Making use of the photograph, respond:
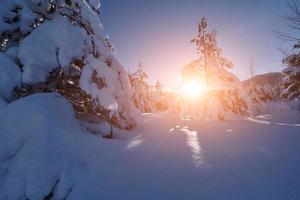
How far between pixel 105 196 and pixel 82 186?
0.46 meters

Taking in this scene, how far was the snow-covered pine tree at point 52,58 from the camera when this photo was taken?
5.13 meters

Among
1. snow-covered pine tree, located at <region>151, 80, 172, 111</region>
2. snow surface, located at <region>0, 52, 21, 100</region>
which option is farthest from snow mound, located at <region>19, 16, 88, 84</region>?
snow-covered pine tree, located at <region>151, 80, 172, 111</region>

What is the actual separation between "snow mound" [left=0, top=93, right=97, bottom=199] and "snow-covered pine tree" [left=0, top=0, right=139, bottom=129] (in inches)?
34.9

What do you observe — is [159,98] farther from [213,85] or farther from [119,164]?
[119,164]

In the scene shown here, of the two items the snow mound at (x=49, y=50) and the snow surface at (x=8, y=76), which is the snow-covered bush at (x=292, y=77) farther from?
the snow surface at (x=8, y=76)

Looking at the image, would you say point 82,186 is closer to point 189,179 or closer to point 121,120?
point 189,179

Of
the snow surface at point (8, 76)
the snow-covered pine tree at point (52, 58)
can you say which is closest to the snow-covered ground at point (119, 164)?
the snow-covered pine tree at point (52, 58)

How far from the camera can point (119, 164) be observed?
13.7 ft

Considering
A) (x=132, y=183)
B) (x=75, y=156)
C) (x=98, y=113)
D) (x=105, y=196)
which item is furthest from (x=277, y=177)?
(x=98, y=113)

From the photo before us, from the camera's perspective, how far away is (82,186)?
354cm

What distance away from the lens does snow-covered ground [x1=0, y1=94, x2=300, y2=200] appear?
332 cm

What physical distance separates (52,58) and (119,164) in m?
3.02

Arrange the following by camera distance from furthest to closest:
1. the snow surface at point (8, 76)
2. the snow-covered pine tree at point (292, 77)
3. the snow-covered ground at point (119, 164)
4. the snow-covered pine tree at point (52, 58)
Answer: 1. the snow-covered pine tree at point (292, 77)
2. the snow-covered pine tree at point (52, 58)
3. the snow surface at point (8, 76)
4. the snow-covered ground at point (119, 164)

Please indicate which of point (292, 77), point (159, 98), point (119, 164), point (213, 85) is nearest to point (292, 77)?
point (292, 77)
